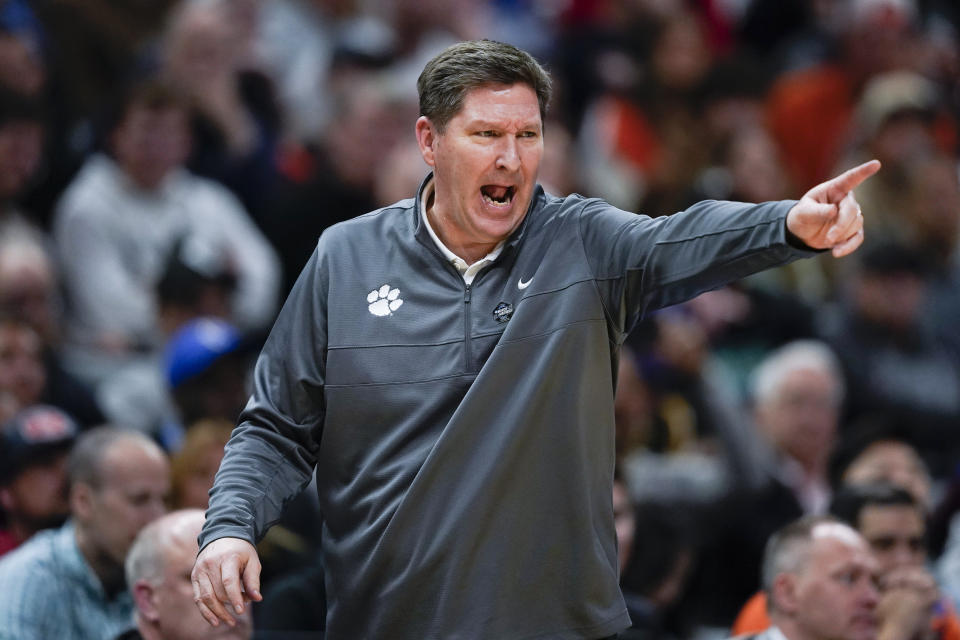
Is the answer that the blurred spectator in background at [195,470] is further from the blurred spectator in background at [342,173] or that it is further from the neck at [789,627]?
the blurred spectator in background at [342,173]

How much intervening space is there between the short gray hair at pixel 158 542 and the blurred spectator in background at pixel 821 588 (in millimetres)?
1794

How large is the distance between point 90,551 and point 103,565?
6 centimetres

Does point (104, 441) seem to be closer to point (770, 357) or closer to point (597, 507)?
point (597, 507)

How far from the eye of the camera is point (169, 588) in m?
4.35

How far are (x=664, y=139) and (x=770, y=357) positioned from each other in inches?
74.3

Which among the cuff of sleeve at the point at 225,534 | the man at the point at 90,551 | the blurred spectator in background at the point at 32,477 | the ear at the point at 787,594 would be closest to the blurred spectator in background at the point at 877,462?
the ear at the point at 787,594

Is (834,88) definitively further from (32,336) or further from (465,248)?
(465,248)

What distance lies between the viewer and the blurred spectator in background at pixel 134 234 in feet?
24.0

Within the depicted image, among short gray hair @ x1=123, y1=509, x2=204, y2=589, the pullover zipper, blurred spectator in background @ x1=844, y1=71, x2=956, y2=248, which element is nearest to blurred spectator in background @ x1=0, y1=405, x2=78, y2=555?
short gray hair @ x1=123, y1=509, x2=204, y2=589

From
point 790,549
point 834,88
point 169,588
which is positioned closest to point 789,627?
point 790,549

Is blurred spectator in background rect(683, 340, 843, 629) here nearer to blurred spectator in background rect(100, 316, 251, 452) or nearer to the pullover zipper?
blurred spectator in background rect(100, 316, 251, 452)

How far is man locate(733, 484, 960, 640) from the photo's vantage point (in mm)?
5137

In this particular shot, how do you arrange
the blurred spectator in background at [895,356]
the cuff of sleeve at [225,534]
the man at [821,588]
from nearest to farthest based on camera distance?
the cuff of sleeve at [225,534], the man at [821,588], the blurred spectator in background at [895,356]

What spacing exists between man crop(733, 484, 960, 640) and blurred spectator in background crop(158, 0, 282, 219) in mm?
3916
